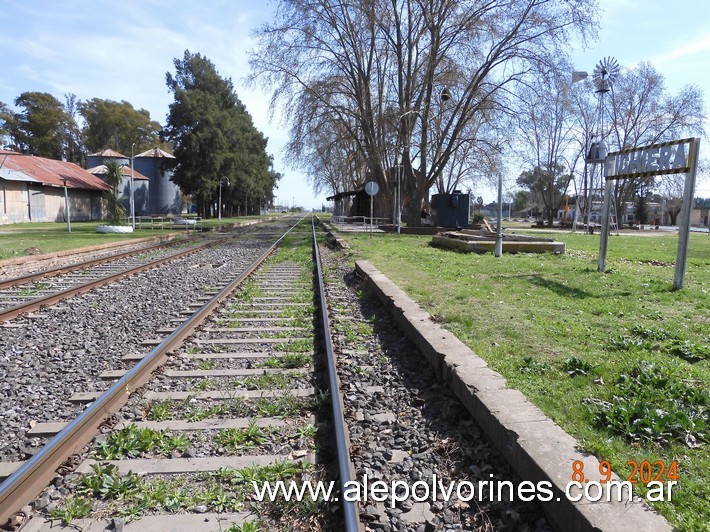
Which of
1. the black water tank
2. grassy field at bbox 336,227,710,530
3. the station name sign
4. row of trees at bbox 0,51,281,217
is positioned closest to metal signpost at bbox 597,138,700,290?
the station name sign

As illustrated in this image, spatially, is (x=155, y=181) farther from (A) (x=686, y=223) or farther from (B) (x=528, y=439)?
(B) (x=528, y=439)

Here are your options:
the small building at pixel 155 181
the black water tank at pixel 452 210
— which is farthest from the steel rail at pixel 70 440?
the small building at pixel 155 181

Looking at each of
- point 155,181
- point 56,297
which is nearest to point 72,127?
point 155,181

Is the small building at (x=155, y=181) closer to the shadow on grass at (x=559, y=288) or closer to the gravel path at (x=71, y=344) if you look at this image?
the gravel path at (x=71, y=344)

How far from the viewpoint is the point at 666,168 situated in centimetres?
903

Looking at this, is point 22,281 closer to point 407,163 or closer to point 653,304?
point 653,304

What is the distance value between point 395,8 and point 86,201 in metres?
34.6

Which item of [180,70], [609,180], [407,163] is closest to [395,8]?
[407,163]

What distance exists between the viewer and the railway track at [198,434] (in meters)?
2.80

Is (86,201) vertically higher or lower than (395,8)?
lower

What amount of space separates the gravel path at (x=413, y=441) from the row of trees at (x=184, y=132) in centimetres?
2913

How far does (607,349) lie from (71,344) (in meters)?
5.96

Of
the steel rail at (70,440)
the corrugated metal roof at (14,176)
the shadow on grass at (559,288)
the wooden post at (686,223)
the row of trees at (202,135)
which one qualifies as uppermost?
the row of trees at (202,135)

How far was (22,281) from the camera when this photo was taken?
1027cm
